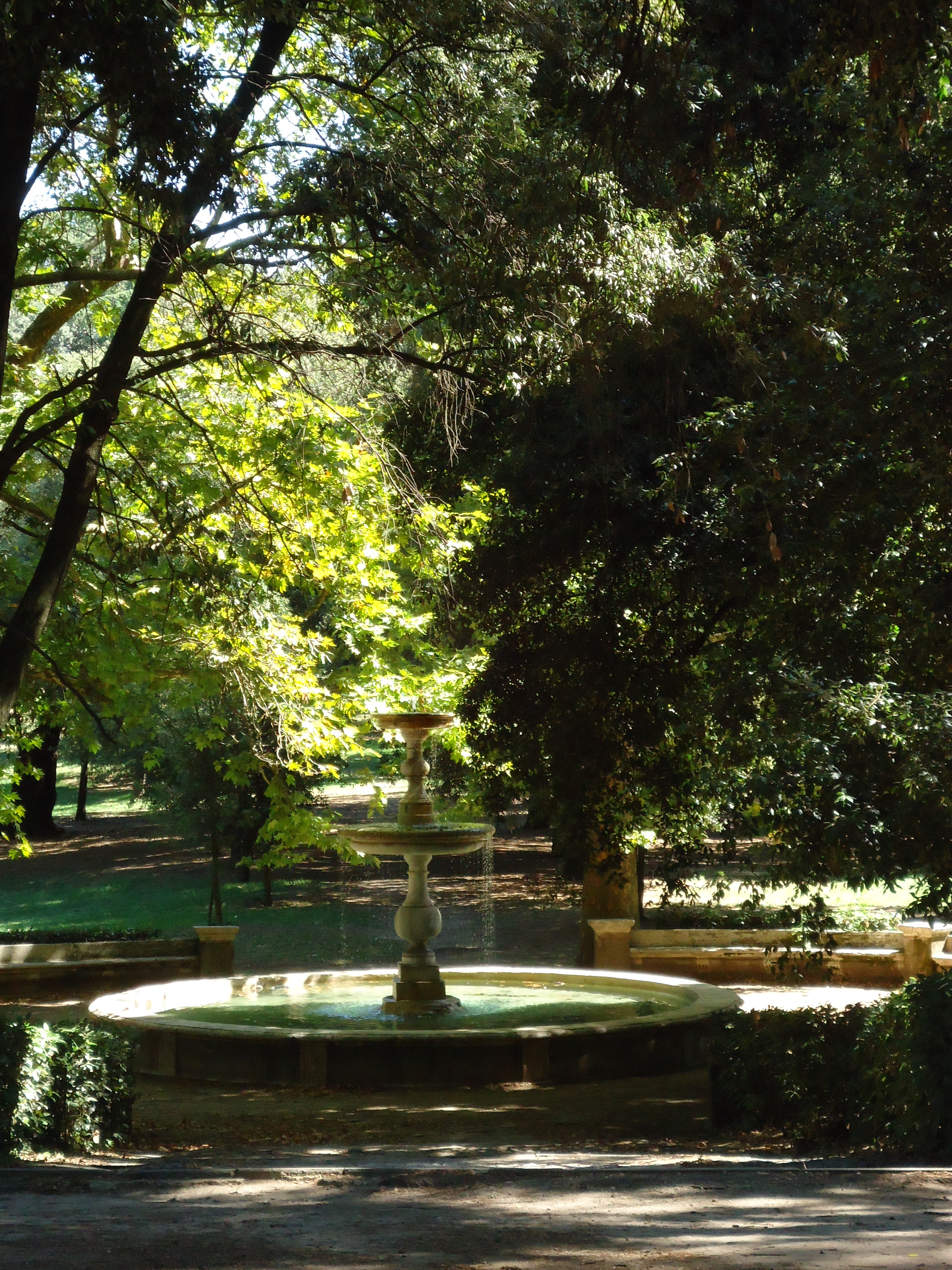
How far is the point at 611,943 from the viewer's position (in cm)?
1770

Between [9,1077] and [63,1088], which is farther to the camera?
[63,1088]

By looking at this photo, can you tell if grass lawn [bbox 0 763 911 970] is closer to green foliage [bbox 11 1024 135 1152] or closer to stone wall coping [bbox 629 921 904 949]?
stone wall coping [bbox 629 921 904 949]

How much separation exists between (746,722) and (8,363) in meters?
8.93

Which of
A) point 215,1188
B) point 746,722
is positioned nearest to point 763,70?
point 746,722

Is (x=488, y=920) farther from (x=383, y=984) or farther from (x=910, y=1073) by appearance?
(x=910, y=1073)

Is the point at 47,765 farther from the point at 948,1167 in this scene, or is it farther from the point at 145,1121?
the point at 948,1167

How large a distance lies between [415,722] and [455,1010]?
295cm

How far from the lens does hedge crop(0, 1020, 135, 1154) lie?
7695 millimetres

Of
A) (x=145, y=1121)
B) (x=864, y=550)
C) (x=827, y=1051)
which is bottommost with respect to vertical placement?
(x=145, y=1121)

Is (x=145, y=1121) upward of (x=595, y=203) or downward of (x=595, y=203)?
downward

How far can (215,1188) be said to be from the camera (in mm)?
6453

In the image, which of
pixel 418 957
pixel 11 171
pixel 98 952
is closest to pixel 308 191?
pixel 11 171

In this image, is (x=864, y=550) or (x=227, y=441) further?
(x=227, y=441)

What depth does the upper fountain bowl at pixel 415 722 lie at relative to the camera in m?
13.8
